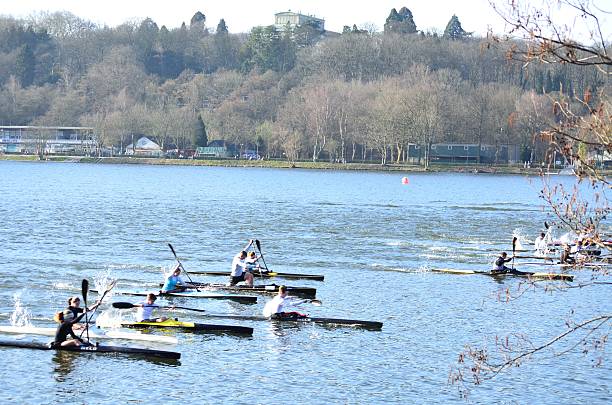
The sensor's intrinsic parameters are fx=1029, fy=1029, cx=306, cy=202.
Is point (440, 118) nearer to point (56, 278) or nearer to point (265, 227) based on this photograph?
point (265, 227)

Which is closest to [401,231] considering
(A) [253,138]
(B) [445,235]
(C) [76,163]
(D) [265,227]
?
(B) [445,235]

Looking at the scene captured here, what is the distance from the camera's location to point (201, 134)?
577 feet

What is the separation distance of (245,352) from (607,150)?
15408 mm

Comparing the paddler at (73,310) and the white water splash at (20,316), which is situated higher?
the paddler at (73,310)

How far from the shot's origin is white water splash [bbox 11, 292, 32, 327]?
28672mm

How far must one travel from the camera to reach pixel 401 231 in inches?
2498

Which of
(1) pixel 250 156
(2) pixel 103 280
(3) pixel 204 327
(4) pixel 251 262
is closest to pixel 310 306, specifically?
(4) pixel 251 262

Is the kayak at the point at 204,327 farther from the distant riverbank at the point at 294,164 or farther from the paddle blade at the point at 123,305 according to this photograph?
the distant riverbank at the point at 294,164

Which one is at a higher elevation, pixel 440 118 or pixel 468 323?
pixel 440 118

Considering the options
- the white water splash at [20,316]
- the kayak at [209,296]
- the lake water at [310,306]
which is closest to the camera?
the lake water at [310,306]

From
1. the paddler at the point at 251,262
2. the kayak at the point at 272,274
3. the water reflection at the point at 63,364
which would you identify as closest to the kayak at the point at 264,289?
the paddler at the point at 251,262

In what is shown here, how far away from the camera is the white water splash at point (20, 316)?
28672mm

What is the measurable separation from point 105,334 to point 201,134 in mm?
150291

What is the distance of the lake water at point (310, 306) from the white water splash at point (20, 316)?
0.23m
